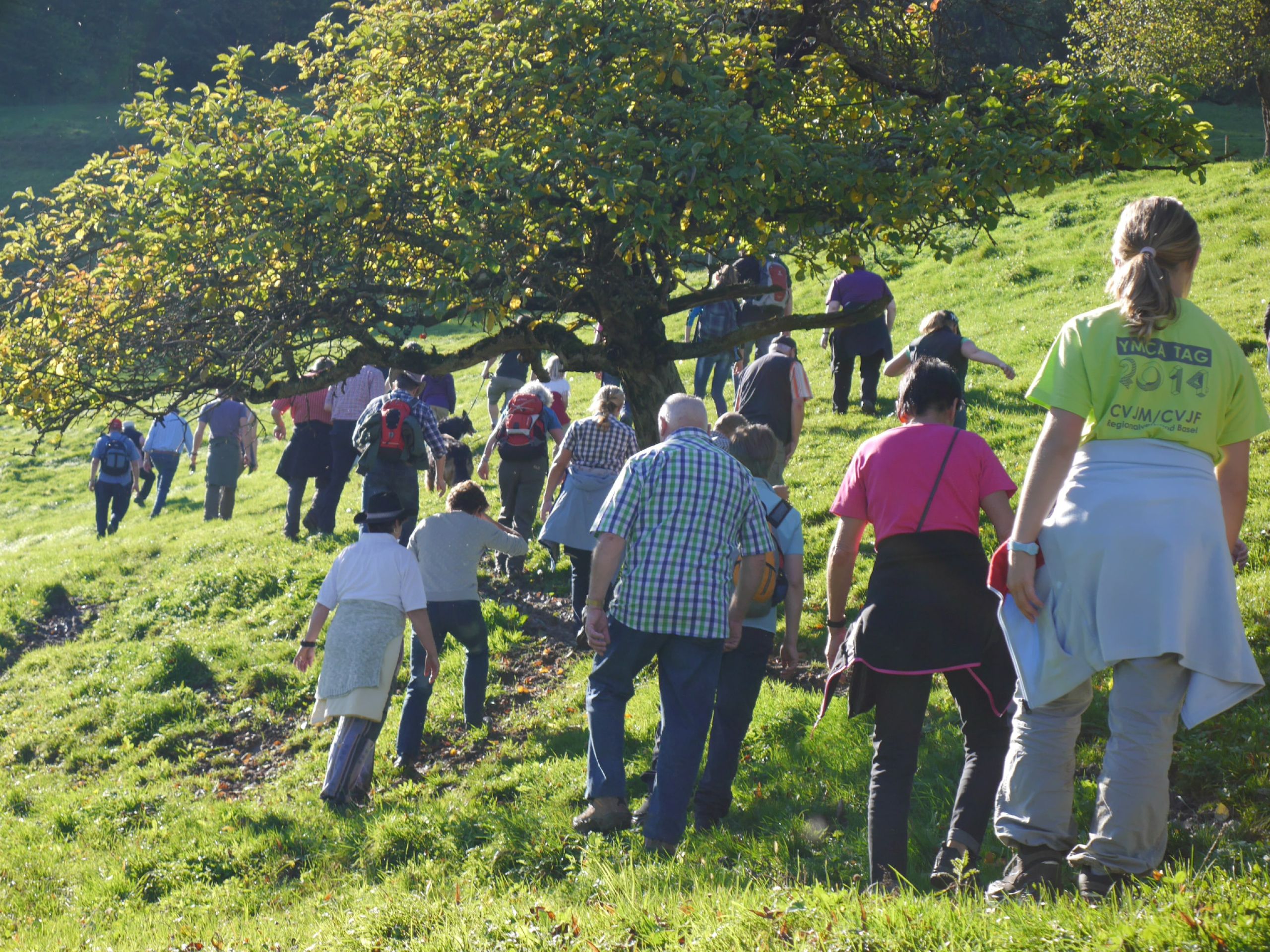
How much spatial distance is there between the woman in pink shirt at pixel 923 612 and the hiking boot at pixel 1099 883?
0.64 meters

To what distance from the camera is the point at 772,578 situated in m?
5.80

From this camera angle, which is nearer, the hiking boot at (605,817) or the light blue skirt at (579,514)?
the hiking boot at (605,817)

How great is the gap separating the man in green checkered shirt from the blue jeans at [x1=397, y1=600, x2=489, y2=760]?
265cm

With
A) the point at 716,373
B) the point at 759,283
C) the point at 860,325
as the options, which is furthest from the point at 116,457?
the point at 860,325

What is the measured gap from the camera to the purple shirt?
12.5 meters

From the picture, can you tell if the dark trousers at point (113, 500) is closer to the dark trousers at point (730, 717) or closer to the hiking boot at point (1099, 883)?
the dark trousers at point (730, 717)

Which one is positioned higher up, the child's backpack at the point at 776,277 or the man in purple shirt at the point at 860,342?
the child's backpack at the point at 776,277

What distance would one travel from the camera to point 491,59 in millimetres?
8094

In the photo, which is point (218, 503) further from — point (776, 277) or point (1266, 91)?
point (1266, 91)

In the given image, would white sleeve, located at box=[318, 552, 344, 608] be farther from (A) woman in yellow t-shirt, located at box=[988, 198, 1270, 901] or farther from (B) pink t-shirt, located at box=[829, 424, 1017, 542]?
(A) woman in yellow t-shirt, located at box=[988, 198, 1270, 901]

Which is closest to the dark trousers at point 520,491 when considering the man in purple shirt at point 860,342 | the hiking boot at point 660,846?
the man in purple shirt at point 860,342

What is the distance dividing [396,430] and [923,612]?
6915 millimetres

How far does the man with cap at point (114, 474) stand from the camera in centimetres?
1812

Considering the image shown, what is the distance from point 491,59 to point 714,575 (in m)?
4.67
